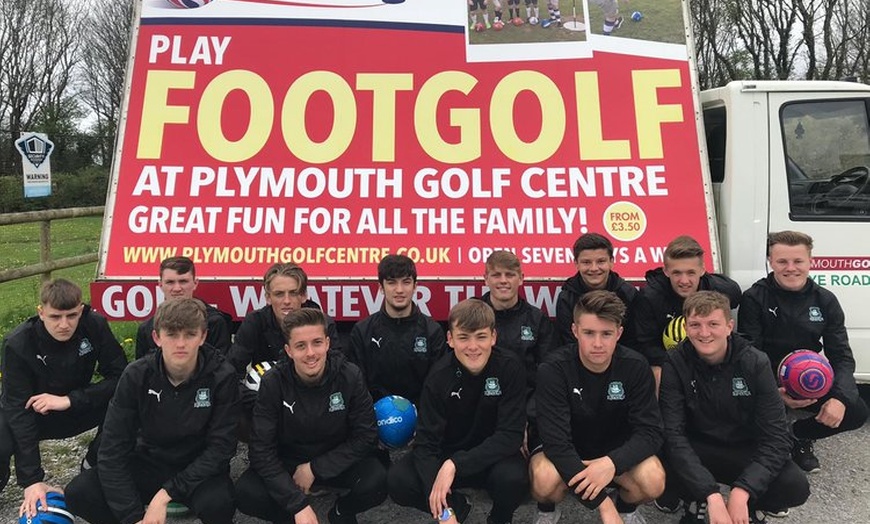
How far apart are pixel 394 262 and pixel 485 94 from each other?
140cm

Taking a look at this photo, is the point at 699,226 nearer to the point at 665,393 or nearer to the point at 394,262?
the point at 665,393

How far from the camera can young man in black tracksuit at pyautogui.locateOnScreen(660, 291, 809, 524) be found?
3074mm

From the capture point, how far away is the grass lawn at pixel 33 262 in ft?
23.8

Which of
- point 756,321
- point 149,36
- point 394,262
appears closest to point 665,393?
point 756,321

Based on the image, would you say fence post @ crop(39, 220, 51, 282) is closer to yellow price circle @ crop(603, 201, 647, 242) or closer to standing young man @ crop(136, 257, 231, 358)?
standing young man @ crop(136, 257, 231, 358)

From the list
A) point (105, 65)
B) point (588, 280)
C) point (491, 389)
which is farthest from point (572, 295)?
point (105, 65)

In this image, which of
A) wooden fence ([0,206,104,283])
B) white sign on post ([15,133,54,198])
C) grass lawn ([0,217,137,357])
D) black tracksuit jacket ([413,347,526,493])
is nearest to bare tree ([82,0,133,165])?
grass lawn ([0,217,137,357])

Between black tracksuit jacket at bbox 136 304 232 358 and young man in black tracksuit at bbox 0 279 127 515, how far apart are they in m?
0.13

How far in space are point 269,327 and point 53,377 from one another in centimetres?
120

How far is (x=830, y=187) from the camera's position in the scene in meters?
4.12

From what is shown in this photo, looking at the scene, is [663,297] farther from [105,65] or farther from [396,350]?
[105,65]

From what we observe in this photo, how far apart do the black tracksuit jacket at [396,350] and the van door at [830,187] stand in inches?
90.2

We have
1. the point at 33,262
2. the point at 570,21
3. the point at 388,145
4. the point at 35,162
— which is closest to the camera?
the point at 388,145

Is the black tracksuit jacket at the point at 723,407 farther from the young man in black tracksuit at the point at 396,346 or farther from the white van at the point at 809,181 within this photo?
the young man in black tracksuit at the point at 396,346
